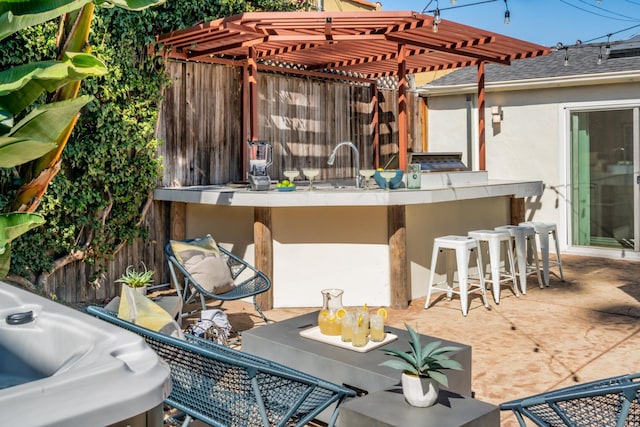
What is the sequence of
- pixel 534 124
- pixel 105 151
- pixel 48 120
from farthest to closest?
pixel 534 124
pixel 105 151
pixel 48 120

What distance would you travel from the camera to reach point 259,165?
677 cm

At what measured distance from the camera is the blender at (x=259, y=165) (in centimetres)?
655

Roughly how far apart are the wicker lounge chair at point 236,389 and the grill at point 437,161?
4.67 meters

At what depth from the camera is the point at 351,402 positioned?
103 inches

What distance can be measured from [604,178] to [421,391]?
7.44 m

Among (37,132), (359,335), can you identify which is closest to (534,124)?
(359,335)

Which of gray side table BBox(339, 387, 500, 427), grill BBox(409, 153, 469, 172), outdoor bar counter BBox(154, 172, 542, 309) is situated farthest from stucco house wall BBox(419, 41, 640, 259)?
gray side table BBox(339, 387, 500, 427)

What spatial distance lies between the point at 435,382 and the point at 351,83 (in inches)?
312

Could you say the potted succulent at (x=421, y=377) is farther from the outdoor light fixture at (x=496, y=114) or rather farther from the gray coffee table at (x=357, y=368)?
the outdoor light fixture at (x=496, y=114)

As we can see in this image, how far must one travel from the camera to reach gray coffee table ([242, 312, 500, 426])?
8.38 feet

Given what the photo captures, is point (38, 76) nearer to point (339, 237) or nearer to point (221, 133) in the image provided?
point (339, 237)

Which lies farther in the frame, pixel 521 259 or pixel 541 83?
pixel 541 83

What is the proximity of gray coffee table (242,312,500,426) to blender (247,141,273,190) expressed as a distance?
2.79m

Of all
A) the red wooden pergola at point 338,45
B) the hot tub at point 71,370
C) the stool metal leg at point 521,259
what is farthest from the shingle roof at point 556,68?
the hot tub at point 71,370
